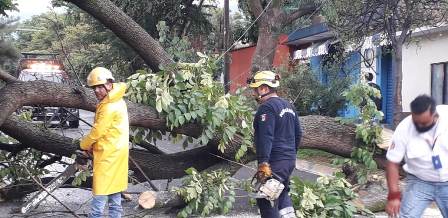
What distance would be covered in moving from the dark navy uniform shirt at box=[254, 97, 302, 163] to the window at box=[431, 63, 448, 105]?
441 inches

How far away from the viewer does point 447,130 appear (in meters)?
4.71

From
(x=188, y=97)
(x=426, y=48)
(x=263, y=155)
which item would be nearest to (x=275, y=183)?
(x=263, y=155)

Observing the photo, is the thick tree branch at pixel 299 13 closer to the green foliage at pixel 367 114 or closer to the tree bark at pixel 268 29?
the tree bark at pixel 268 29

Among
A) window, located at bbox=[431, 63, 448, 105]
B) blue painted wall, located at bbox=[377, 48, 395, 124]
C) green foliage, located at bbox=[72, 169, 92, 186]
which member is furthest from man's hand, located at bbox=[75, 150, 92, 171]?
blue painted wall, located at bbox=[377, 48, 395, 124]

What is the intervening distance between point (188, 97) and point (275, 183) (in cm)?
219

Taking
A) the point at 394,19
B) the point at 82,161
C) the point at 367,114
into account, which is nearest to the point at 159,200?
the point at 82,161

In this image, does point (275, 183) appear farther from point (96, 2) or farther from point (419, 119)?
point (96, 2)

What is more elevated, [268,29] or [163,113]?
[268,29]

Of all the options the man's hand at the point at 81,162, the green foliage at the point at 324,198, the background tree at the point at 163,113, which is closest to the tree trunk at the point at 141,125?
the background tree at the point at 163,113

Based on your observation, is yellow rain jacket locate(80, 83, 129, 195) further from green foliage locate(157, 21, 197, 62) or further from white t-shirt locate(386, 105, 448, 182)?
green foliage locate(157, 21, 197, 62)

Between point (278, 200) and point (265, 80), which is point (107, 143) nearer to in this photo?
point (265, 80)

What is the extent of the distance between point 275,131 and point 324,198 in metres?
1.80

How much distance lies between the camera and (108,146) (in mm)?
5672

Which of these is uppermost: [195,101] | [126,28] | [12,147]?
[126,28]
